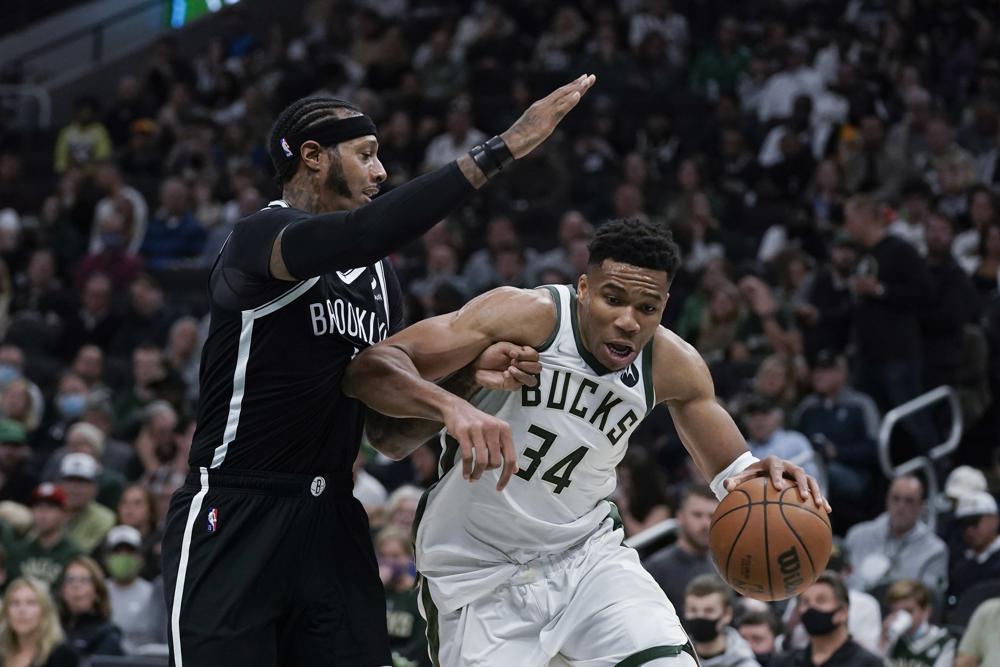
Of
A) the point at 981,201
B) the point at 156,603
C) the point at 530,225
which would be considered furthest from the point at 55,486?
the point at 981,201

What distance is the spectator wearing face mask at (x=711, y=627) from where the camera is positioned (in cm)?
791

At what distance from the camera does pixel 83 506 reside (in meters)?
11.6

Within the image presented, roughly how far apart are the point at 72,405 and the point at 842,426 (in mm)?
6563

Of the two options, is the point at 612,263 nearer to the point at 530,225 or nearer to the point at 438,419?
the point at 438,419

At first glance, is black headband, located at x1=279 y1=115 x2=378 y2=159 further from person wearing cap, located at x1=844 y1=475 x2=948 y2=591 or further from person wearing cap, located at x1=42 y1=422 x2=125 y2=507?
person wearing cap, located at x1=42 y1=422 x2=125 y2=507

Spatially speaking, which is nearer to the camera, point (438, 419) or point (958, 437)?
point (438, 419)

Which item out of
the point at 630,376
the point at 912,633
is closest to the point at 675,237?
the point at 912,633

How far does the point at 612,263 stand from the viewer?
491cm

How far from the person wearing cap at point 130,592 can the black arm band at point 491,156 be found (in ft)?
21.9

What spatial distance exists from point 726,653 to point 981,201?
5.80 metres

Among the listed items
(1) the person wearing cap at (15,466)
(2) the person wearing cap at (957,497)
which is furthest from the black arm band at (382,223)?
(1) the person wearing cap at (15,466)

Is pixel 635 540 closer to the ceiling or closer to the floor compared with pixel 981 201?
closer to the floor

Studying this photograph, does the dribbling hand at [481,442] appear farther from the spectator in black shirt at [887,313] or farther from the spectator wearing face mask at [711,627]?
the spectator in black shirt at [887,313]

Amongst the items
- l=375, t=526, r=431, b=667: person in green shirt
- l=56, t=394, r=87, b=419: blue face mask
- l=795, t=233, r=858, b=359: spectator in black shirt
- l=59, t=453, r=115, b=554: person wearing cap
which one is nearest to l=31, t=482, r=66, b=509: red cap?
l=59, t=453, r=115, b=554: person wearing cap
